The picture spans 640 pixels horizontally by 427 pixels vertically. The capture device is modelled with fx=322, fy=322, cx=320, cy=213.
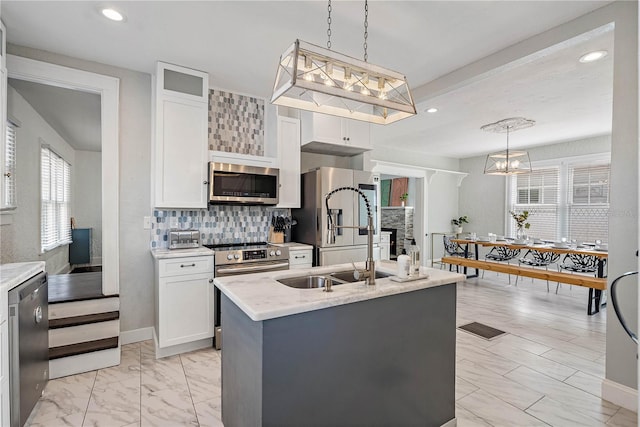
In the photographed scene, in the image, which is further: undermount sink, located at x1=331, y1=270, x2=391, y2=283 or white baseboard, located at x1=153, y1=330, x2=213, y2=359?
white baseboard, located at x1=153, y1=330, x2=213, y2=359

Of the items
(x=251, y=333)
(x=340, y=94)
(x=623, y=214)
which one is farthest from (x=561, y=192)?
(x=251, y=333)

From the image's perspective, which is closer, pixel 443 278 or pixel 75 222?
pixel 443 278

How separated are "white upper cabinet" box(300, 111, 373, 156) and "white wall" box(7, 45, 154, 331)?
1709 mm

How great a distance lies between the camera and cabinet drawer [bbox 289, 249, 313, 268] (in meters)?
3.54

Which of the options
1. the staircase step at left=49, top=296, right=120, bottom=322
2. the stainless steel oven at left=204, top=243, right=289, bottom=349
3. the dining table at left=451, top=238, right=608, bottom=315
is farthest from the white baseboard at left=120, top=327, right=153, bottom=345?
the dining table at left=451, top=238, right=608, bottom=315

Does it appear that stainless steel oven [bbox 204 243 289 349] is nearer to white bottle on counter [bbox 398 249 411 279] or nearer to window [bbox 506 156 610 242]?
white bottle on counter [bbox 398 249 411 279]

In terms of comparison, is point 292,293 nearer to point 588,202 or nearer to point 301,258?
point 301,258

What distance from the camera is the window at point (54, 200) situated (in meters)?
4.27

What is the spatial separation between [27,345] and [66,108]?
3.45m

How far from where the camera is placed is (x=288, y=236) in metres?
4.18

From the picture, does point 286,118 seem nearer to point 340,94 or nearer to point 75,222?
point 340,94

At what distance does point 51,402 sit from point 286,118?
3.27 metres

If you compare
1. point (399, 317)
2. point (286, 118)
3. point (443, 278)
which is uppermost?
point (286, 118)

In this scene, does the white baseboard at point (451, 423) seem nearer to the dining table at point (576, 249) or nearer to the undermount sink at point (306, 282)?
the undermount sink at point (306, 282)
